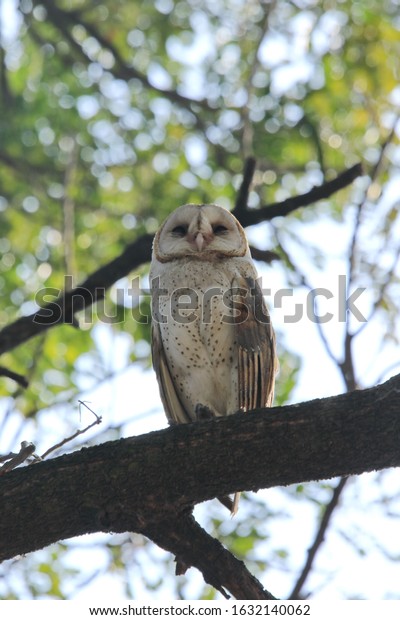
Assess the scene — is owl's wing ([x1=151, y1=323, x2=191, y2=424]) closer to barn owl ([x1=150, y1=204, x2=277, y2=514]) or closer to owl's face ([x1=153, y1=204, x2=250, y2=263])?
barn owl ([x1=150, y1=204, x2=277, y2=514])

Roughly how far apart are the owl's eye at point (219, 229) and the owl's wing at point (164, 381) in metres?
0.76

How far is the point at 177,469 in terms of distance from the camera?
3430mm

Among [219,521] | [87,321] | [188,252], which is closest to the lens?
[188,252]

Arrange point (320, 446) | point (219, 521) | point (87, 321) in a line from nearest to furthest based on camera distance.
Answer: point (320, 446)
point (219, 521)
point (87, 321)

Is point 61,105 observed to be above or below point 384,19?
above

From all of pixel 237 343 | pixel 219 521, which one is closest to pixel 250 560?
pixel 219 521

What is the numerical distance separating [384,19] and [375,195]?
9.34 feet

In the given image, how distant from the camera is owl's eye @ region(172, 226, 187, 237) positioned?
5.59 m

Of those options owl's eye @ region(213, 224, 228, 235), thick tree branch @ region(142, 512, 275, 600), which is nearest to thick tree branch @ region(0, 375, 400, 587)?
thick tree branch @ region(142, 512, 275, 600)

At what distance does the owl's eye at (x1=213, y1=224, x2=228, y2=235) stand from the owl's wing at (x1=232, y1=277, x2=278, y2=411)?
0.49 metres

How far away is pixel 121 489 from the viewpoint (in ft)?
11.2

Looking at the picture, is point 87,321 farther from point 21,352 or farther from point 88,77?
point 88,77

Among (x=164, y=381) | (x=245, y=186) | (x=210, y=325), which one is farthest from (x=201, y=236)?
→ (x=164, y=381)

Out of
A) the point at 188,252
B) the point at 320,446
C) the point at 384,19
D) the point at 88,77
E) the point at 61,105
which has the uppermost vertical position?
the point at 88,77
